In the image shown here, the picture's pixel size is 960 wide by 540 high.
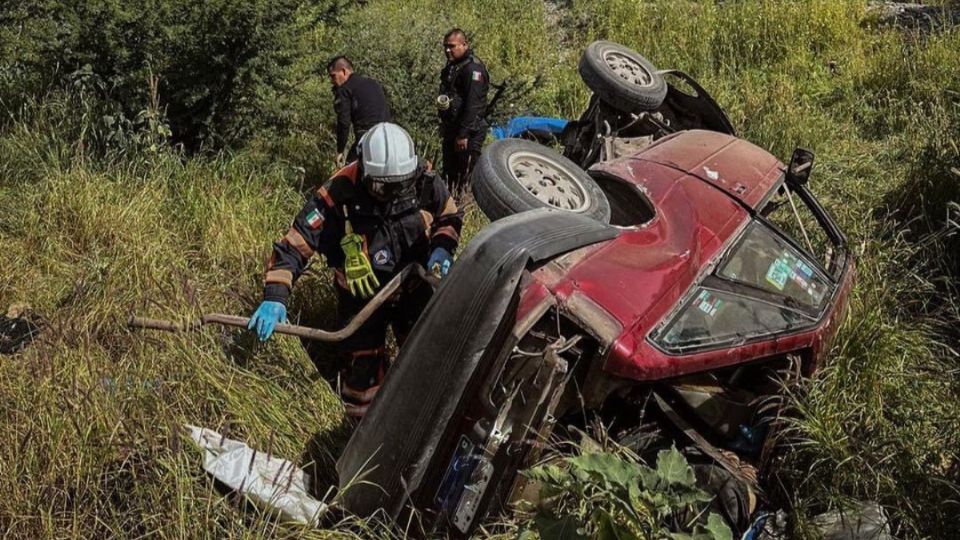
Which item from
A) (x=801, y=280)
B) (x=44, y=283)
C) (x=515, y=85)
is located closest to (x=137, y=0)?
(x=44, y=283)

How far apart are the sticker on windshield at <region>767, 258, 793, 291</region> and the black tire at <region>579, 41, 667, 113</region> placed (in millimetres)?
2300

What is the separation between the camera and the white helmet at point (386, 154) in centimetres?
346

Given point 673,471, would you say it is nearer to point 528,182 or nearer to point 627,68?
point 528,182

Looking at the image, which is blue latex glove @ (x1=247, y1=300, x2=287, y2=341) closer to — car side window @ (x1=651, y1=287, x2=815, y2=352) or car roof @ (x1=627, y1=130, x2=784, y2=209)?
car side window @ (x1=651, y1=287, x2=815, y2=352)

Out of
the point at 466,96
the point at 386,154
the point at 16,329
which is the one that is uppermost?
the point at 386,154

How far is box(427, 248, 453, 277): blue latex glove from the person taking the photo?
12.1 ft

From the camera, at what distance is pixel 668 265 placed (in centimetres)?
294

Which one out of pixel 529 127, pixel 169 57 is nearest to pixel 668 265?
pixel 529 127

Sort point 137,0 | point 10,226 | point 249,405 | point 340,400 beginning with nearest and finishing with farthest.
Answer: point 249,405 < point 340,400 < point 10,226 < point 137,0

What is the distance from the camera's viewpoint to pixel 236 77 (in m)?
6.22

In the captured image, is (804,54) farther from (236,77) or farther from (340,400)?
(340,400)

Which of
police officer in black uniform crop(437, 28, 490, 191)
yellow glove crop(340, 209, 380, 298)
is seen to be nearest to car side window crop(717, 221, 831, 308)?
yellow glove crop(340, 209, 380, 298)

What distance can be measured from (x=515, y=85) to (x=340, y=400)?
18.1 feet

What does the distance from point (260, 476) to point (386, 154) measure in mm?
1491
